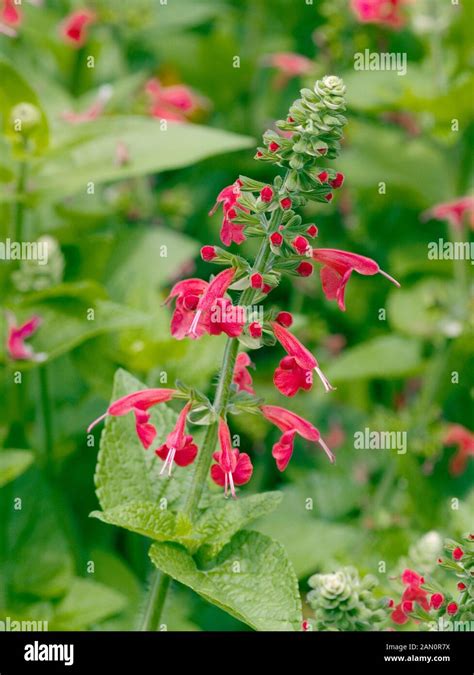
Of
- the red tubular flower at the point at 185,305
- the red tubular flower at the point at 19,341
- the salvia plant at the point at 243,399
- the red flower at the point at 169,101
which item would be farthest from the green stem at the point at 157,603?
the red flower at the point at 169,101

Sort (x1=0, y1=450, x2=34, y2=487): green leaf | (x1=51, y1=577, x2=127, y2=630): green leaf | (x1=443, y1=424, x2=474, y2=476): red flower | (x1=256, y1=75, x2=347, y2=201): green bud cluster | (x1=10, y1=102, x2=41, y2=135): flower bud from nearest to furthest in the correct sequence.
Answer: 1. (x1=256, y1=75, x2=347, y2=201): green bud cluster
2. (x1=0, y1=450, x2=34, y2=487): green leaf
3. (x1=51, y1=577, x2=127, y2=630): green leaf
4. (x1=10, y1=102, x2=41, y2=135): flower bud
5. (x1=443, y1=424, x2=474, y2=476): red flower

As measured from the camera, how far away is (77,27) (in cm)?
205

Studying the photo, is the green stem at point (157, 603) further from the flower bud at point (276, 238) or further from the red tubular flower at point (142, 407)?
the flower bud at point (276, 238)

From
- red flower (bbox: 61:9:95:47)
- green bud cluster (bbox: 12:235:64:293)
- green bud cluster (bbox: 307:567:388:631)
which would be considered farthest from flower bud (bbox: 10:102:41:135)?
green bud cluster (bbox: 307:567:388:631)

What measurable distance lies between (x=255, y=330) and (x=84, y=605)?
70 centimetres

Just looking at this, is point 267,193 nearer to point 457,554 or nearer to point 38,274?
point 457,554

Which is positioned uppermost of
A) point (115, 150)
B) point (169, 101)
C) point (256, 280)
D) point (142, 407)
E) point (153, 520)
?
point (169, 101)

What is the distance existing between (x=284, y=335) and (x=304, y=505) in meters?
0.96

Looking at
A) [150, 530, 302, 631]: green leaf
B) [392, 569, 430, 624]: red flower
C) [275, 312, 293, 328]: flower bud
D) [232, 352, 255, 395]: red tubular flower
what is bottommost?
[392, 569, 430, 624]: red flower

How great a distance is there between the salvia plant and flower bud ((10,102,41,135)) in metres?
0.64

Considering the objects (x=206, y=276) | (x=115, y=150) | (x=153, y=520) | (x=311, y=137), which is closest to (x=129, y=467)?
(x=153, y=520)

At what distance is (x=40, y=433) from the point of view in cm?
162

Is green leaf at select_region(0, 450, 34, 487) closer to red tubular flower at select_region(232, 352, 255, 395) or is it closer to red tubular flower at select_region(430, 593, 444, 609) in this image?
red tubular flower at select_region(232, 352, 255, 395)

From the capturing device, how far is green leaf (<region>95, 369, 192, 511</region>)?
1.00 meters
